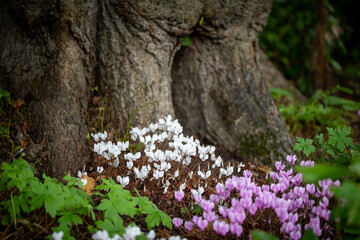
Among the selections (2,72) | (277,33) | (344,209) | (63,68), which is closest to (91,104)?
(63,68)

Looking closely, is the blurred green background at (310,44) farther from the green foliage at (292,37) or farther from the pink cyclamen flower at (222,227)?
the pink cyclamen flower at (222,227)

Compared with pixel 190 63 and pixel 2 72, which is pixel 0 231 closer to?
pixel 2 72

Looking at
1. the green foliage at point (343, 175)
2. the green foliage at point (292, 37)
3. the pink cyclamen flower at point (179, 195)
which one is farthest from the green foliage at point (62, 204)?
the green foliage at point (292, 37)

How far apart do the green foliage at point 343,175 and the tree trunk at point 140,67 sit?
2.89ft

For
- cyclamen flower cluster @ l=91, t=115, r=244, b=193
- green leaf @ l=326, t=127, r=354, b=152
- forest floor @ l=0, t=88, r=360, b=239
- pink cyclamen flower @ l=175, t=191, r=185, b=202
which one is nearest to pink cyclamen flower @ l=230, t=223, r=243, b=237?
forest floor @ l=0, t=88, r=360, b=239

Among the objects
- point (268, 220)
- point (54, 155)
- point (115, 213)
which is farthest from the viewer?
point (54, 155)

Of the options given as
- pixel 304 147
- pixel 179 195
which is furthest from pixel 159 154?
pixel 304 147

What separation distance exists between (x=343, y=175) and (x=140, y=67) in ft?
7.67

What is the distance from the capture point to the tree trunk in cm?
292

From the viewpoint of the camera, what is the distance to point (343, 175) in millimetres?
1430

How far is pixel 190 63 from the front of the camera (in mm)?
3766

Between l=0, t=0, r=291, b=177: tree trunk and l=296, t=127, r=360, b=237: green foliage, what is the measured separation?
0.88 metres

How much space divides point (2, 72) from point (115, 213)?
2215mm

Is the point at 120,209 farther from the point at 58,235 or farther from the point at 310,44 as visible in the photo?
the point at 310,44
